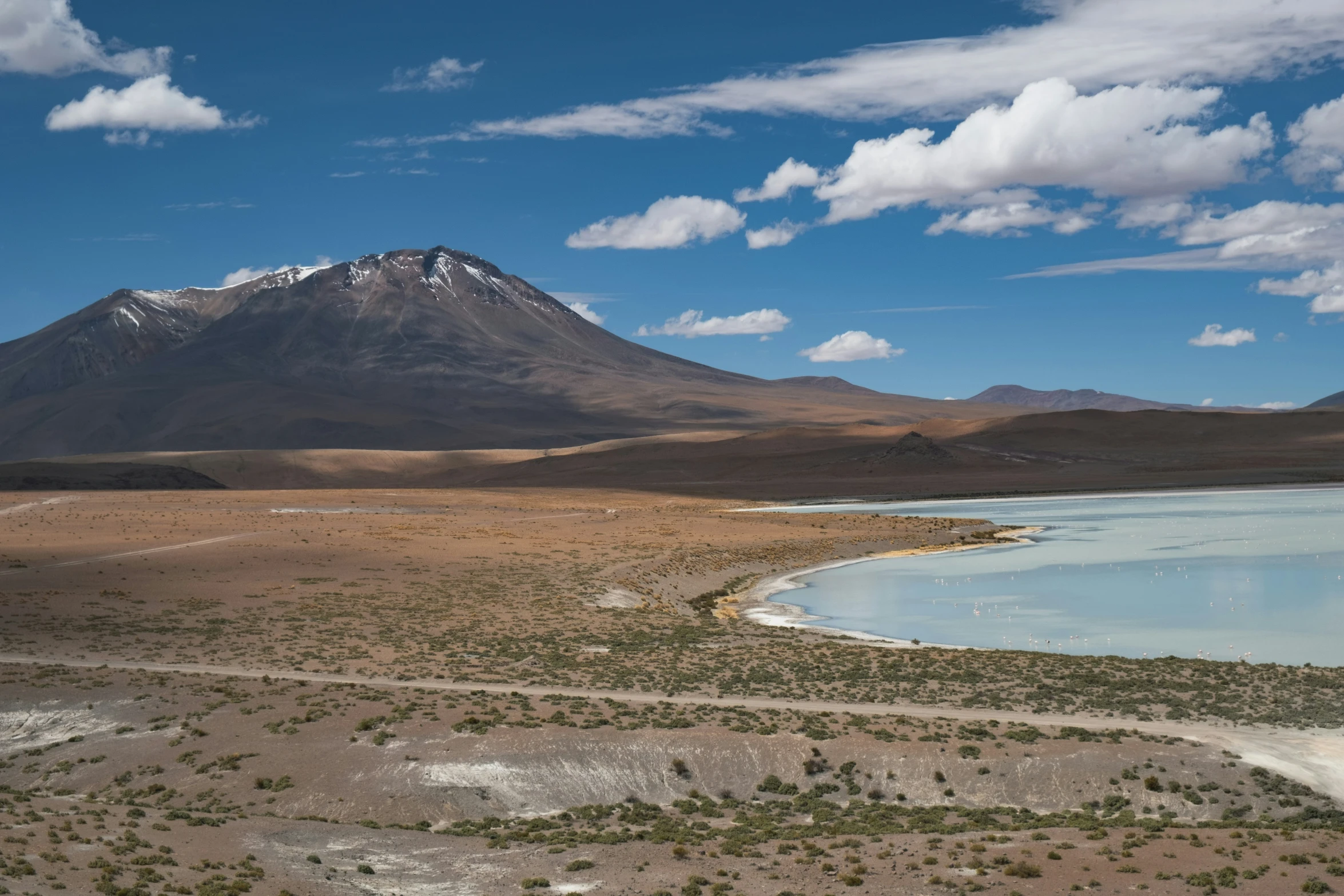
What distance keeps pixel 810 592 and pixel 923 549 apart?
13.4 m

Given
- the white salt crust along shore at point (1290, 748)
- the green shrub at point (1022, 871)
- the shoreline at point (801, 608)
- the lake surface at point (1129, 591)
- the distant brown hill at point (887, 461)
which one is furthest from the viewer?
the distant brown hill at point (887, 461)

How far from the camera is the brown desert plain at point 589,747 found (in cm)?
1333

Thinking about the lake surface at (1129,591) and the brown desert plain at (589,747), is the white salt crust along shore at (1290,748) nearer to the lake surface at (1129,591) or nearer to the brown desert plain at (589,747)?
the brown desert plain at (589,747)

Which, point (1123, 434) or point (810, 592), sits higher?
point (1123, 434)

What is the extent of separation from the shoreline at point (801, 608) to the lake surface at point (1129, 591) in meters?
0.49

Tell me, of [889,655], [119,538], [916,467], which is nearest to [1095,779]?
[889,655]

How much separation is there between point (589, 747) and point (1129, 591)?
2286 cm

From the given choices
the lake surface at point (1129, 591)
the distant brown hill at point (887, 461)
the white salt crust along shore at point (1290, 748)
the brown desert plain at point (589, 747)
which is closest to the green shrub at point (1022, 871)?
the brown desert plain at point (589, 747)

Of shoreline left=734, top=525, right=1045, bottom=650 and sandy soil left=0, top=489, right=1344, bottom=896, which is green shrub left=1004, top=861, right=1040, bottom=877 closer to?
sandy soil left=0, top=489, right=1344, bottom=896

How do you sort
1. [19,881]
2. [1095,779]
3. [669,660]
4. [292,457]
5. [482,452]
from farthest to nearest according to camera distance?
[482,452] → [292,457] → [669,660] → [1095,779] → [19,881]

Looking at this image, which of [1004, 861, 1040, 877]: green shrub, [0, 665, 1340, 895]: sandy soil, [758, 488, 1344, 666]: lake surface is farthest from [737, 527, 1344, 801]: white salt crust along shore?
[758, 488, 1344, 666]: lake surface

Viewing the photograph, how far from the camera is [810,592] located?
123ft

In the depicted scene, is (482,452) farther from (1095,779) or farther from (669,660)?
(1095,779)

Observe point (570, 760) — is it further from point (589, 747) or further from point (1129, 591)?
point (1129, 591)
